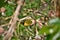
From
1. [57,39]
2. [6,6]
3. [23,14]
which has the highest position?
[6,6]

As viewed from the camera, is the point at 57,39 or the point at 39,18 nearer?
the point at 57,39

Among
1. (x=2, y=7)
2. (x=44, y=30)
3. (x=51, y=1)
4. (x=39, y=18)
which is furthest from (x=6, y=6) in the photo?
(x=44, y=30)

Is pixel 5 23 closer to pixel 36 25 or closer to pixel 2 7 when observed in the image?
pixel 2 7

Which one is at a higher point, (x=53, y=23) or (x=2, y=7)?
(x=2, y=7)

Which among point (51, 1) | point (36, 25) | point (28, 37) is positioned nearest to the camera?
point (28, 37)

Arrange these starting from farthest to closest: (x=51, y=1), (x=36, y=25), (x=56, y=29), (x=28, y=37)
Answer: (x=51, y=1)
(x=36, y=25)
(x=28, y=37)
(x=56, y=29)

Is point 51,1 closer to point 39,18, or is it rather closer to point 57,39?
point 39,18

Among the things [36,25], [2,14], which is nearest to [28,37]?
[36,25]

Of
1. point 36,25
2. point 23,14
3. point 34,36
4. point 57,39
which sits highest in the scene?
point 23,14

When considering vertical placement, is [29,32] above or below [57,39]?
above
